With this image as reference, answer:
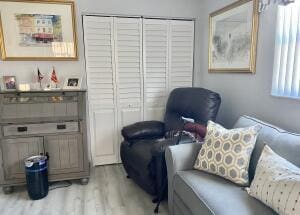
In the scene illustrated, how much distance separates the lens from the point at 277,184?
1.27 metres

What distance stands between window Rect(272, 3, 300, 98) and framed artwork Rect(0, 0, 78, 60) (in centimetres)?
213

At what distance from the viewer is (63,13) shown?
2.70 meters

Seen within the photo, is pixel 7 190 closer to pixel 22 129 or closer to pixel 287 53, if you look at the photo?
pixel 22 129

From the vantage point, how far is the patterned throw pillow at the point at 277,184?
1176 millimetres

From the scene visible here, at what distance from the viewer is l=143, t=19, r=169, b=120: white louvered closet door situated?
300cm

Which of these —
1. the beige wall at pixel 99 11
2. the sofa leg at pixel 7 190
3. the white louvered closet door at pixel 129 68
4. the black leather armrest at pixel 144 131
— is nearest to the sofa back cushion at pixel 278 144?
the black leather armrest at pixel 144 131

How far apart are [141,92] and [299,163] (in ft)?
6.68

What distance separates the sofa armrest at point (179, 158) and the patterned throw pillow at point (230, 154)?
0.33ft

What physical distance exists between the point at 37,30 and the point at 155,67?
4.78ft

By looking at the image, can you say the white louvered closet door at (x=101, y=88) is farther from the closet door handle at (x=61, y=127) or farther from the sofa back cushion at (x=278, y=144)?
the sofa back cushion at (x=278, y=144)

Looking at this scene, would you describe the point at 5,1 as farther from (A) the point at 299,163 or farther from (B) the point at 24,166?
(A) the point at 299,163

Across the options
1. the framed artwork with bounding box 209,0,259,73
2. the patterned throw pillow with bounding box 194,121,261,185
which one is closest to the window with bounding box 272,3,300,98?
the framed artwork with bounding box 209,0,259,73

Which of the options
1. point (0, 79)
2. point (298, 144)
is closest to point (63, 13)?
point (0, 79)

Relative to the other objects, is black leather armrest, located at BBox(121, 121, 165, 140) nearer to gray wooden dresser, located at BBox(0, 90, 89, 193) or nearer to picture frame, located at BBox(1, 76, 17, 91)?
gray wooden dresser, located at BBox(0, 90, 89, 193)
